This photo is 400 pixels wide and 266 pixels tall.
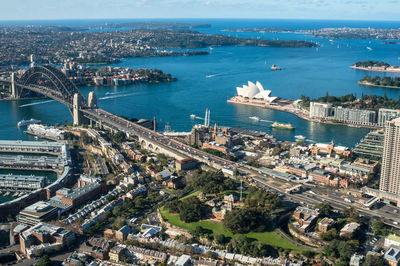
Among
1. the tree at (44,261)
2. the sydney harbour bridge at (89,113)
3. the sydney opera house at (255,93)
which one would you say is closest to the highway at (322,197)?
the sydney harbour bridge at (89,113)

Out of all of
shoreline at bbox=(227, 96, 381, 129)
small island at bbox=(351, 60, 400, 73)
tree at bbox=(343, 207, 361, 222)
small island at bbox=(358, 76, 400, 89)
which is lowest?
tree at bbox=(343, 207, 361, 222)

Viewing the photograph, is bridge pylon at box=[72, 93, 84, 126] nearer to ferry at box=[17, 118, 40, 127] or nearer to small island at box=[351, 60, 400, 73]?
ferry at box=[17, 118, 40, 127]

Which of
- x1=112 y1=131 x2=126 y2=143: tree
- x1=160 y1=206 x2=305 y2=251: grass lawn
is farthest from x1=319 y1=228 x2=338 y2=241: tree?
x1=112 y1=131 x2=126 y2=143: tree

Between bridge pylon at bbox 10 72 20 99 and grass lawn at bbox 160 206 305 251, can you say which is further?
bridge pylon at bbox 10 72 20 99

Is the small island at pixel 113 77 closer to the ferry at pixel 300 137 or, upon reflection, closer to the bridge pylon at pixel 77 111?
the bridge pylon at pixel 77 111

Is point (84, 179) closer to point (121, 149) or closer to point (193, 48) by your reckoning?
point (121, 149)

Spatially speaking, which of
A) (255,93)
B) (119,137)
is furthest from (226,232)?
(255,93)

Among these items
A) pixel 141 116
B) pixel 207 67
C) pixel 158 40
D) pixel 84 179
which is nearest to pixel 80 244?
pixel 84 179
